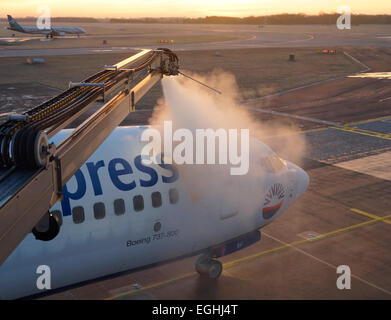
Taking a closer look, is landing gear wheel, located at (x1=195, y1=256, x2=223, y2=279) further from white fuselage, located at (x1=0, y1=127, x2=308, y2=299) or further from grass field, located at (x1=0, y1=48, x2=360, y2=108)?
grass field, located at (x1=0, y1=48, x2=360, y2=108)

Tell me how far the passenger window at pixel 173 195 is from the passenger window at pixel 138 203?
1113 millimetres

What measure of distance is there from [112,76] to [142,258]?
6464 mm

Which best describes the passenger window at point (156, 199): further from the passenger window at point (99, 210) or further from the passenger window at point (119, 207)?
the passenger window at point (99, 210)

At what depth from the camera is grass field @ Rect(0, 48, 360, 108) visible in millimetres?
74625

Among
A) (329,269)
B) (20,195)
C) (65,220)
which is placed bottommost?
(329,269)

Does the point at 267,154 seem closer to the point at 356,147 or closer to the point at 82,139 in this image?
the point at 82,139

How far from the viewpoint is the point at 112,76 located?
17.5 meters

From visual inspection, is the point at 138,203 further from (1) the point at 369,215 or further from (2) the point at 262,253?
(1) the point at 369,215

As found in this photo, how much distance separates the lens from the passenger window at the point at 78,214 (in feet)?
50.2

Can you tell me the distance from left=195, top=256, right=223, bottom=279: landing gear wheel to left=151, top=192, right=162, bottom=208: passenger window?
416 centimetres

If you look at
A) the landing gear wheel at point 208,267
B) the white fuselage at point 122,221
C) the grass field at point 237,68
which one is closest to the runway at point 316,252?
the landing gear wheel at point 208,267

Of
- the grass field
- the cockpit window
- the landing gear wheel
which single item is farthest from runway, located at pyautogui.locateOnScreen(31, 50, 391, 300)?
the grass field

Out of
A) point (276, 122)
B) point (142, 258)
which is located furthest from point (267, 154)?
point (276, 122)

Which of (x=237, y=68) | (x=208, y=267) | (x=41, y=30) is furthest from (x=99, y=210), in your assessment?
(x=41, y=30)
